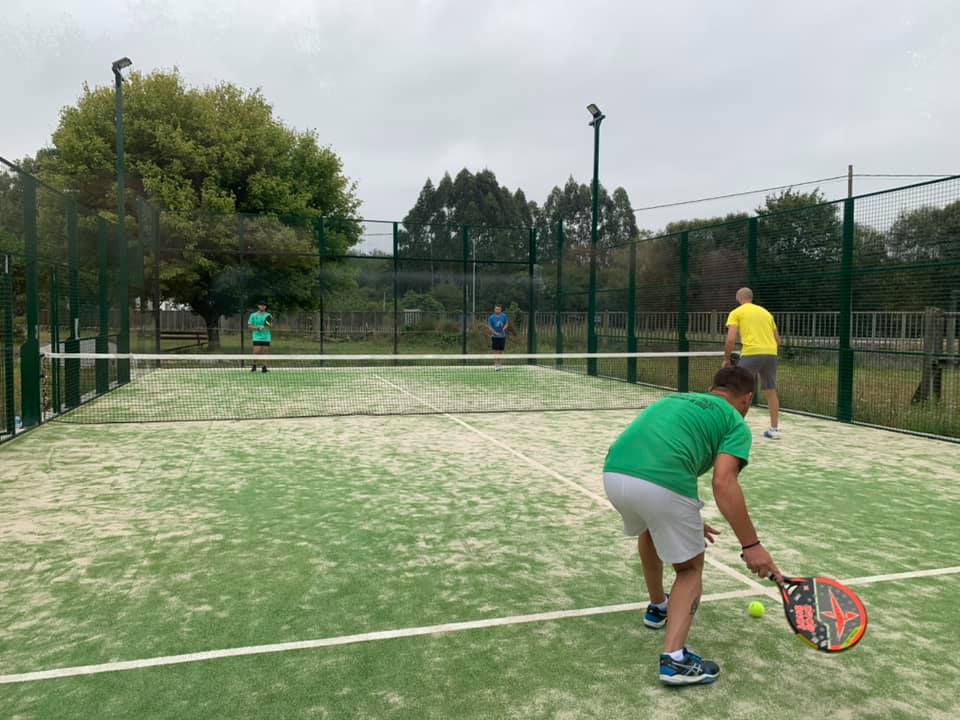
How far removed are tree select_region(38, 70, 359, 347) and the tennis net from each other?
115 inches

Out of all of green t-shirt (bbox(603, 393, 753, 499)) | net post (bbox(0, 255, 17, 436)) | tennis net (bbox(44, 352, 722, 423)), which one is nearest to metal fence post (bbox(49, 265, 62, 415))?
tennis net (bbox(44, 352, 722, 423))

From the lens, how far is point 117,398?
12.9 m

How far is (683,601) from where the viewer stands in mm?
2973

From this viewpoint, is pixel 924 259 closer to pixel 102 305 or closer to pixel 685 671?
pixel 685 671

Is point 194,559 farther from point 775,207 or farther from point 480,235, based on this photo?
point 775,207

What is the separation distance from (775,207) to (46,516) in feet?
112

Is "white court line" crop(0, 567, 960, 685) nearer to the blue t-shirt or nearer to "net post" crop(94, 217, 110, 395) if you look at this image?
"net post" crop(94, 217, 110, 395)

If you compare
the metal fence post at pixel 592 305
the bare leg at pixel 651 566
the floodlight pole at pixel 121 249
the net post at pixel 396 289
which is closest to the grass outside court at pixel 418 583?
the bare leg at pixel 651 566

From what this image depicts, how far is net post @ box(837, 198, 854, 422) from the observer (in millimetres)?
10297

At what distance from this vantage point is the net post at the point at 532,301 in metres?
20.3

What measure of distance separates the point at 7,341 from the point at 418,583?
644 cm

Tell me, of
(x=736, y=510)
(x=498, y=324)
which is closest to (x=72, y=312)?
(x=498, y=324)

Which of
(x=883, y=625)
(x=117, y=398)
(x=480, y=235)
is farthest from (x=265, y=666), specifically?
(x=480, y=235)

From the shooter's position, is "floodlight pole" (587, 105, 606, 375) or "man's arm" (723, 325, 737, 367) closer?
"man's arm" (723, 325, 737, 367)
